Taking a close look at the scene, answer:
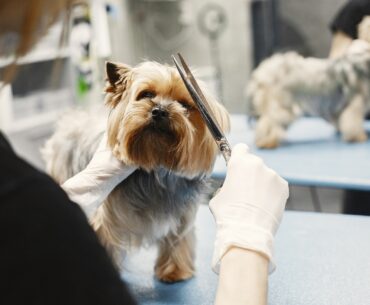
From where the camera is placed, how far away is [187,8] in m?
3.06

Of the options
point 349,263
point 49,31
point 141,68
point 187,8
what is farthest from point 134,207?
point 187,8

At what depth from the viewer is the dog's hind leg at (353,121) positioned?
1.74 meters

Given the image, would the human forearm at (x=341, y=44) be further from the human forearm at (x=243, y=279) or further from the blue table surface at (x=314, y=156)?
the human forearm at (x=243, y=279)

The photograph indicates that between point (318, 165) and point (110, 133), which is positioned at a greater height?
point (110, 133)

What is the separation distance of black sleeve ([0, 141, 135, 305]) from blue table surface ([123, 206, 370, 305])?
53 centimetres

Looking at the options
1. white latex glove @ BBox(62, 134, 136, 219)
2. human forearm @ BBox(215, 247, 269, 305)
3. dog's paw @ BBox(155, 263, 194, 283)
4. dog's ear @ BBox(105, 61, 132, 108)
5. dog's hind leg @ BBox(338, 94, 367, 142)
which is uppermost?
dog's ear @ BBox(105, 61, 132, 108)

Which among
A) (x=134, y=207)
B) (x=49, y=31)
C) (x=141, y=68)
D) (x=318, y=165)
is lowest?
(x=318, y=165)

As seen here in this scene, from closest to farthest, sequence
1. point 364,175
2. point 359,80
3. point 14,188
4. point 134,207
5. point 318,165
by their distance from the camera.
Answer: point 14,188, point 134,207, point 364,175, point 318,165, point 359,80

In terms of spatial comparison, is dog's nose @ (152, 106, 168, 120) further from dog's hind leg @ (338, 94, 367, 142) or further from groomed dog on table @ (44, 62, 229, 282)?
dog's hind leg @ (338, 94, 367, 142)

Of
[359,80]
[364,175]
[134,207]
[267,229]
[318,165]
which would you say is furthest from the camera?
[359,80]

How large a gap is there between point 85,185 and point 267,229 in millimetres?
339

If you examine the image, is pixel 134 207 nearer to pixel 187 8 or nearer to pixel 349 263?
pixel 349 263

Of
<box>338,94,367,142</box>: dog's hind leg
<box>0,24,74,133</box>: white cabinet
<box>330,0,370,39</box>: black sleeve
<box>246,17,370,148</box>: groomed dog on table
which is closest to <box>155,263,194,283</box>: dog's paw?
<box>330,0,370,39</box>: black sleeve

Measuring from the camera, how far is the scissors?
0.79m
